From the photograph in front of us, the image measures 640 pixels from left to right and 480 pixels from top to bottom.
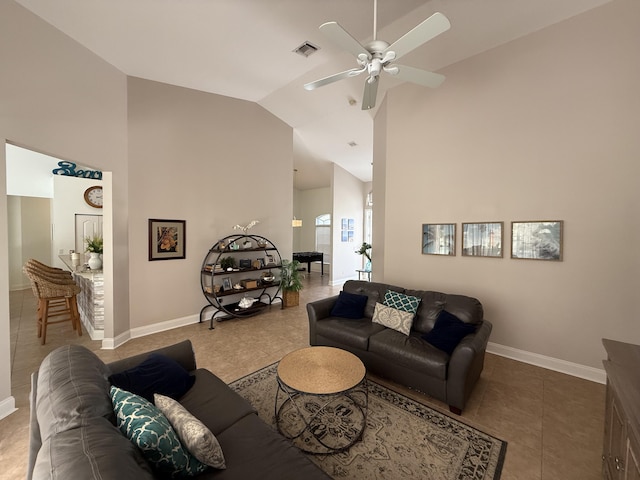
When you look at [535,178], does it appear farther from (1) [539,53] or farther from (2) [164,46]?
(2) [164,46]

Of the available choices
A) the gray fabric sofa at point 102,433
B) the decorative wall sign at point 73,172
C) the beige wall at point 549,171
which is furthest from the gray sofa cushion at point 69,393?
the decorative wall sign at point 73,172

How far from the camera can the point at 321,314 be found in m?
3.49

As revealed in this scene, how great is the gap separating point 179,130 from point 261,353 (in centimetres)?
360

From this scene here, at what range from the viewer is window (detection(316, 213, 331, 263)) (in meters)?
10.4

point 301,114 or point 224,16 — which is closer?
point 224,16

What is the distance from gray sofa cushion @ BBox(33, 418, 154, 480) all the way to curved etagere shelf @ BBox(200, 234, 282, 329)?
344cm

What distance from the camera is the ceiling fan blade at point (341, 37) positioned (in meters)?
1.78

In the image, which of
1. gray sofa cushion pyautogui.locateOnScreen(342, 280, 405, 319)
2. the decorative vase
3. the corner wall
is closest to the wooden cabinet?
gray sofa cushion pyautogui.locateOnScreen(342, 280, 405, 319)

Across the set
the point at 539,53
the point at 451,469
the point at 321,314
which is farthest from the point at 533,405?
the point at 539,53

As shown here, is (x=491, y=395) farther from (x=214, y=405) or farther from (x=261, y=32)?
(x=261, y=32)

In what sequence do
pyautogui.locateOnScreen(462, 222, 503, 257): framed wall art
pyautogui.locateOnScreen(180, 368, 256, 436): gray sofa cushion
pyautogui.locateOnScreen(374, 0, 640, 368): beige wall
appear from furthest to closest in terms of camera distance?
pyautogui.locateOnScreen(462, 222, 503, 257): framed wall art
pyautogui.locateOnScreen(374, 0, 640, 368): beige wall
pyautogui.locateOnScreen(180, 368, 256, 436): gray sofa cushion

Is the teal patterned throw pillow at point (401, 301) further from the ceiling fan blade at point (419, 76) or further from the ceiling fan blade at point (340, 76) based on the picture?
the ceiling fan blade at point (340, 76)

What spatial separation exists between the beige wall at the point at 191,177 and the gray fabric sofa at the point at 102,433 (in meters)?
2.58

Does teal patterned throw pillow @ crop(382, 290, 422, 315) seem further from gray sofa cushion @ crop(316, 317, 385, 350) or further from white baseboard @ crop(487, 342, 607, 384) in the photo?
white baseboard @ crop(487, 342, 607, 384)
